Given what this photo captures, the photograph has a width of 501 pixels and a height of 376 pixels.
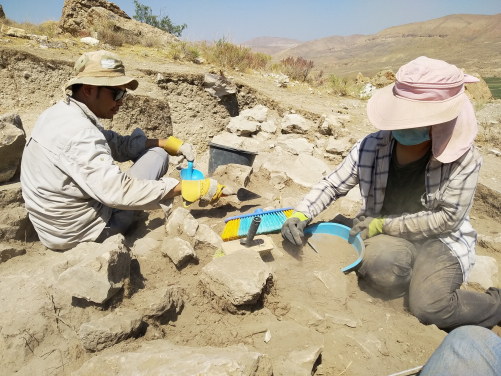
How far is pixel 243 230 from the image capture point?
2570 mm

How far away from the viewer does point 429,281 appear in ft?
6.65

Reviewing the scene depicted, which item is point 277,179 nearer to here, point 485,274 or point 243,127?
point 243,127

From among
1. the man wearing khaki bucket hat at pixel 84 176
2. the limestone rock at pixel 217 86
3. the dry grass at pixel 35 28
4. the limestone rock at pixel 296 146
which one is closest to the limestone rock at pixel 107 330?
the man wearing khaki bucket hat at pixel 84 176

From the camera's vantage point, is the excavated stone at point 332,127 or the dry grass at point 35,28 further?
the dry grass at point 35,28

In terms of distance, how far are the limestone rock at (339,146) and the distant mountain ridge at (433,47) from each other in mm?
13232

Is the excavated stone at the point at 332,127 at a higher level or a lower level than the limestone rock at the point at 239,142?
higher

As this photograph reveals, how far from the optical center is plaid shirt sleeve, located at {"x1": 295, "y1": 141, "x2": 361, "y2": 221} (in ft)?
7.72

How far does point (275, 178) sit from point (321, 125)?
7.02 ft

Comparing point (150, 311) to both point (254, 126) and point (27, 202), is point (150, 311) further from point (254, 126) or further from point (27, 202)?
point (254, 126)

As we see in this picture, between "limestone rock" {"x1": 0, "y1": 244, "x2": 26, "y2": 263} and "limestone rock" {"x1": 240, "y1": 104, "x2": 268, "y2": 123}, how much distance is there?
166 inches

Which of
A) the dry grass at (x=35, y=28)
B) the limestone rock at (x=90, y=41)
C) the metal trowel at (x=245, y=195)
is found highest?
the dry grass at (x=35, y=28)

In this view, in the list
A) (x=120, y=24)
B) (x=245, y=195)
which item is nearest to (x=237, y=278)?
(x=245, y=195)

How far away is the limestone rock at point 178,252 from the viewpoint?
2.16 meters

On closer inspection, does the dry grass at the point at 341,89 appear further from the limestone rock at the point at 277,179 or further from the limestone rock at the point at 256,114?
the limestone rock at the point at 277,179
